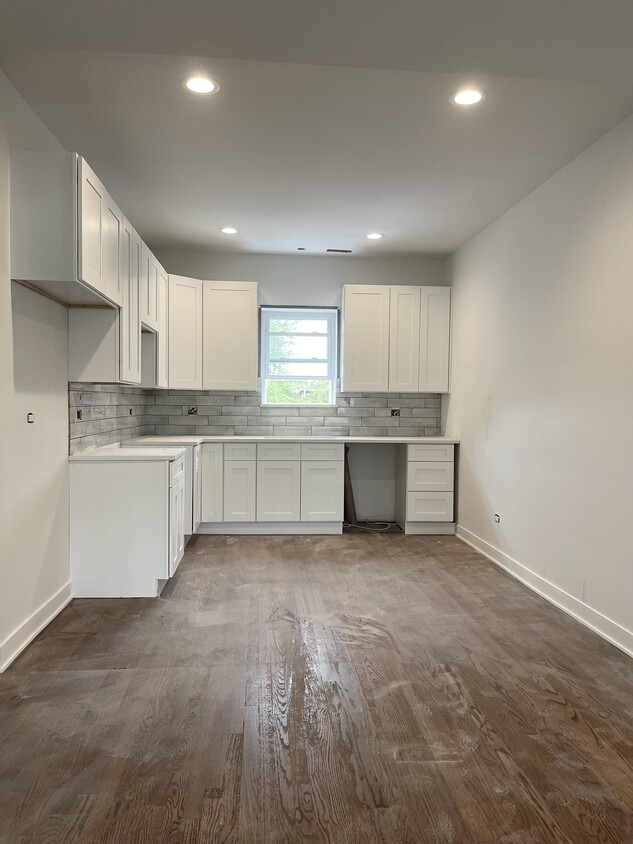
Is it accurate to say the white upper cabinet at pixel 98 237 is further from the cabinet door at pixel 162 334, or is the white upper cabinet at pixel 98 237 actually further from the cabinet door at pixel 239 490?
the cabinet door at pixel 239 490

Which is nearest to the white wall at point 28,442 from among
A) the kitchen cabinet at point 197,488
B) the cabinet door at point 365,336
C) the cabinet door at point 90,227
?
the cabinet door at point 90,227

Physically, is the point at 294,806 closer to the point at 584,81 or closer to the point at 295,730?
the point at 295,730

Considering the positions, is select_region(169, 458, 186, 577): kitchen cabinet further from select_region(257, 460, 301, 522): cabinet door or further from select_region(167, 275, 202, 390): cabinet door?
select_region(167, 275, 202, 390): cabinet door

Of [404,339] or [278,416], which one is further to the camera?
[278,416]

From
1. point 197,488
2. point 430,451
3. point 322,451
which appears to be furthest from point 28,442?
point 430,451

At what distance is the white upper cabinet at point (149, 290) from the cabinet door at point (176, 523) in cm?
127

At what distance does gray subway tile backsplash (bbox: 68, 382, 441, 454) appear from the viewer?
17.6ft

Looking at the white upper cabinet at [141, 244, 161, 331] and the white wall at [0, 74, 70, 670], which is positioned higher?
the white upper cabinet at [141, 244, 161, 331]

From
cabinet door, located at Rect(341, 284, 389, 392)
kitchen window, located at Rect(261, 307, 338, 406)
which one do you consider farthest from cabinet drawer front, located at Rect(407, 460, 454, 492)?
kitchen window, located at Rect(261, 307, 338, 406)

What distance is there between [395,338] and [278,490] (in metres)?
1.82

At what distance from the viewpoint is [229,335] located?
5094 millimetres

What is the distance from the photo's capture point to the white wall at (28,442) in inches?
96.0

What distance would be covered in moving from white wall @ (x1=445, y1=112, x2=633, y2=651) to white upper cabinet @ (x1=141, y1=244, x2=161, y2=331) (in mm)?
2670

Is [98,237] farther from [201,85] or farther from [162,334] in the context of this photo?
[162,334]
